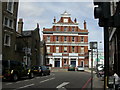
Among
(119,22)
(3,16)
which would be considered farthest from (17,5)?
(119,22)

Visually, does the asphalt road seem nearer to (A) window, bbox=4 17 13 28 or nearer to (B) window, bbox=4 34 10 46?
→ (B) window, bbox=4 34 10 46

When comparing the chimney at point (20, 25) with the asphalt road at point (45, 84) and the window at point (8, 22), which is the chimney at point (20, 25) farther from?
the asphalt road at point (45, 84)

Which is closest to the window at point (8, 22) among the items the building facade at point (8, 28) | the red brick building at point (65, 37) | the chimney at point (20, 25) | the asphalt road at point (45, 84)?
the building facade at point (8, 28)

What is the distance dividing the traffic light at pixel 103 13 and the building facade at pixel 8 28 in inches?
973

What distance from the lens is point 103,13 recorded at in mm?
4102

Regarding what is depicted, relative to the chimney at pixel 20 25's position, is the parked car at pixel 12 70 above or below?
below

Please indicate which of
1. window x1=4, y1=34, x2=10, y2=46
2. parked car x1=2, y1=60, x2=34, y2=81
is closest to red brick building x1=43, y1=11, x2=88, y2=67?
window x1=4, y1=34, x2=10, y2=46

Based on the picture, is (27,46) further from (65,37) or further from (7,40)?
(65,37)

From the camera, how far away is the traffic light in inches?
161

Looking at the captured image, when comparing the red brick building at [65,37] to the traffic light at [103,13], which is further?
the red brick building at [65,37]

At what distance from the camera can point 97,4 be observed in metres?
4.38

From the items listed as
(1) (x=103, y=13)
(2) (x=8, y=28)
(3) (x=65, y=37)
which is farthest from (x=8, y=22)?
(3) (x=65, y=37)

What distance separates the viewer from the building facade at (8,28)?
2777 centimetres

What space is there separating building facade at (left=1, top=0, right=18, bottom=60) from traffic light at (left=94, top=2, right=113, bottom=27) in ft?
81.1
